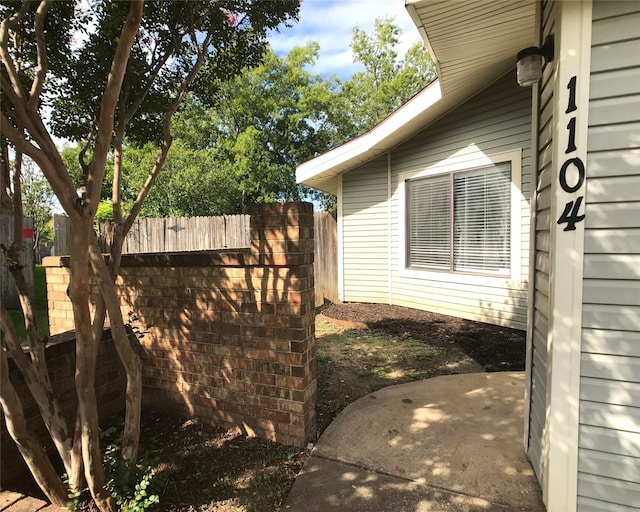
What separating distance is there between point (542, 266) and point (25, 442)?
9.96 ft

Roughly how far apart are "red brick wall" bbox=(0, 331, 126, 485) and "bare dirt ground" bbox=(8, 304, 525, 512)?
365mm

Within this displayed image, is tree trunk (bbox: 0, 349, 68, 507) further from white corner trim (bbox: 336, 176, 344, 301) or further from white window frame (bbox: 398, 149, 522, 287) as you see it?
white corner trim (bbox: 336, 176, 344, 301)

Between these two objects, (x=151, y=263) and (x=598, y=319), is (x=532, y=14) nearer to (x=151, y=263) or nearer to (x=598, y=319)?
(x=598, y=319)

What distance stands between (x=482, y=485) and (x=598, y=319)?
3.92 ft

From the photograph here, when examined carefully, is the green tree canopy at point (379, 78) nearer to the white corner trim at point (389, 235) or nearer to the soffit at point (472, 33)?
the white corner trim at point (389, 235)

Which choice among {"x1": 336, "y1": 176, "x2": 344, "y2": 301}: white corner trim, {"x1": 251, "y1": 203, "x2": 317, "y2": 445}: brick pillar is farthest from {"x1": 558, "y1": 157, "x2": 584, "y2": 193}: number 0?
{"x1": 336, "y1": 176, "x2": 344, "y2": 301}: white corner trim

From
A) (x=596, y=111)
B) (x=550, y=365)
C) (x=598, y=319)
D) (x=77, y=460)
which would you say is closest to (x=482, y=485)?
(x=550, y=365)

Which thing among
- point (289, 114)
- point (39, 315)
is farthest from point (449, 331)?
point (289, 114)

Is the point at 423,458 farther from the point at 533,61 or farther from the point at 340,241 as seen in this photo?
the point at 340,241

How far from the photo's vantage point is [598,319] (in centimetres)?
175

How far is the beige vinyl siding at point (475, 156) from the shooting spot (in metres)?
5.22

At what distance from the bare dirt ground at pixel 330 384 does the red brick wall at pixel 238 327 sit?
188mm

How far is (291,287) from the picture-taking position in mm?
2574

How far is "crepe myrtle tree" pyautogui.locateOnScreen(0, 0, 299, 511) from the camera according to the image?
186cm
